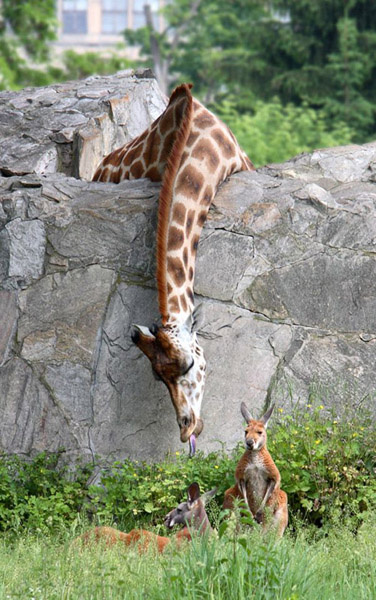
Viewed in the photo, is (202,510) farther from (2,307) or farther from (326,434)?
(2,307)

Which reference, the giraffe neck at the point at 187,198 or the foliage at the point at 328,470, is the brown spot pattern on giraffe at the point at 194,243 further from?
the foliage at the point at 328,470

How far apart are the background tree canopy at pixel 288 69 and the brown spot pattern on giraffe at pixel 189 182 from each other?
14.2 meters

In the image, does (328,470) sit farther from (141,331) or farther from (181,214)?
(181,214)

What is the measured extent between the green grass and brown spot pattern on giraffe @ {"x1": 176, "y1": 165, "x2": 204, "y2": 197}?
3.36 m

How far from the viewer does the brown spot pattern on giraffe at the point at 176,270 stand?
8.14 metres

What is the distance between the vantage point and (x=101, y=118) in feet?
37.1

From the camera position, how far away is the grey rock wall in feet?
27.2

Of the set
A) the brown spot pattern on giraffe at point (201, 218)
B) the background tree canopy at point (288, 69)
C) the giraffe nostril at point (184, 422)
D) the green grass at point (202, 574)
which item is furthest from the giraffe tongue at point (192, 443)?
the background tree canopy at point (288, 69)

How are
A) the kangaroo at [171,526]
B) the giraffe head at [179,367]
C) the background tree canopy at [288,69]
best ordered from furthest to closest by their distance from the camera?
the background tree canopy at [288,69] → the giraffe head at [179,367] → the kangaroo at [171,526]

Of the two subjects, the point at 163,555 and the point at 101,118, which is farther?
the point at 101,118

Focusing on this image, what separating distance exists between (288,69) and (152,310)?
17367 millimetres

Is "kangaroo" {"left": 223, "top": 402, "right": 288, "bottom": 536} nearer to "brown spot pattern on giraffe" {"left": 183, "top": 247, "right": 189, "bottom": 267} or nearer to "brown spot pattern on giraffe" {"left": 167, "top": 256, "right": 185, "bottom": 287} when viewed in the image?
"brown spot pattern on giraffe" {"left": 167, "top": 256, "right": 185, "bottom": 287}

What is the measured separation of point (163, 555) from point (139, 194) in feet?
12.0

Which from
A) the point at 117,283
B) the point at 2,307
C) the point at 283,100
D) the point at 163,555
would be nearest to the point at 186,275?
the point at 117,283
